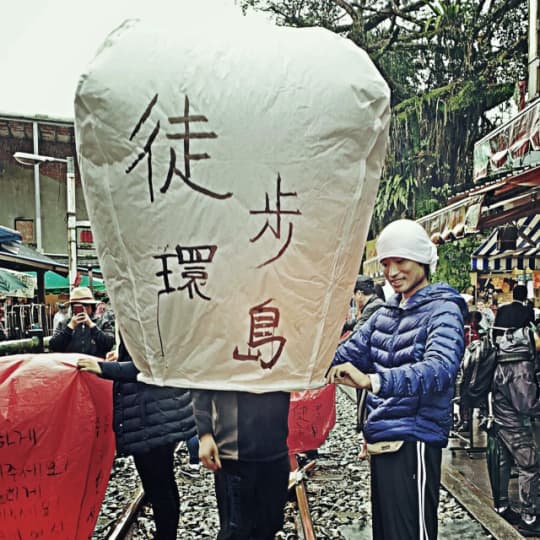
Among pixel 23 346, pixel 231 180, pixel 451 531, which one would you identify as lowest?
pixel 451 531

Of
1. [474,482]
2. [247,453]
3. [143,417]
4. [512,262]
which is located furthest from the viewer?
[512,262]

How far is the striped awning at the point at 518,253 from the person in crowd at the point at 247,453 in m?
6.97

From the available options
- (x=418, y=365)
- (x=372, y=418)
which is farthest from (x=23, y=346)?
(x=418, y=365)

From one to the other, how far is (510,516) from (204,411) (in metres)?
3.69

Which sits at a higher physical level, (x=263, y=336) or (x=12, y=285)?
(x=263, y=336)

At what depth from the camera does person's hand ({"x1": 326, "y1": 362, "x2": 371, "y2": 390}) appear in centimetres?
308

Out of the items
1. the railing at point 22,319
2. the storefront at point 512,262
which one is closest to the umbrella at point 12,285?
the railing at point 22,319

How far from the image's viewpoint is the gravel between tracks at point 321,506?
5.27 m

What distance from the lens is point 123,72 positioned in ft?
7.41

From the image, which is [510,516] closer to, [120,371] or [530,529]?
[530,529]

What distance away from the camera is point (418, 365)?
120 inches

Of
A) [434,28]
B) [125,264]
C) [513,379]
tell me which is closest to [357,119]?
[125,264]

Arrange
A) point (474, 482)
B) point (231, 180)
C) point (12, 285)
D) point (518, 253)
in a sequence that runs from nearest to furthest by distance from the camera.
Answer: point (231, 180)
point (474, 482)
point (518, 253)
point (12, 285)

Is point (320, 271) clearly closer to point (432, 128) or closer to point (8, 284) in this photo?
point (8, 284)
